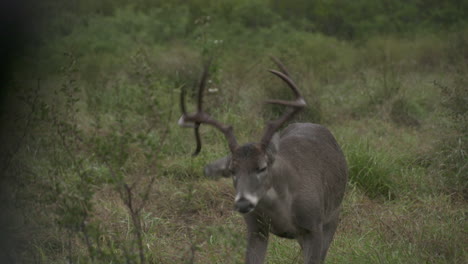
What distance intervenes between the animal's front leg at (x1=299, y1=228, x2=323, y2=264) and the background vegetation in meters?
0.56

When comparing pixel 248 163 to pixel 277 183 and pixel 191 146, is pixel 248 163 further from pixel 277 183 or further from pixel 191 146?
pixel 191 146

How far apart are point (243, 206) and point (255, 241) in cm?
89

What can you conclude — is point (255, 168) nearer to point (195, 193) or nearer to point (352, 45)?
point (195, 193)

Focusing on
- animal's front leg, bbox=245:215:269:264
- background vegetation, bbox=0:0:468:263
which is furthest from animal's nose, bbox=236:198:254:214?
animal's front leg, bbox=245:215:269:264

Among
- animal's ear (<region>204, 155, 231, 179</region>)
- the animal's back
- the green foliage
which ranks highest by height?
animal's ear (<region>204, 155, 231, 179</region>)

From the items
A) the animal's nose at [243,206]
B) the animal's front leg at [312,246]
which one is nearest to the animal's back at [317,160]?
the animal's front leg at [312,246]

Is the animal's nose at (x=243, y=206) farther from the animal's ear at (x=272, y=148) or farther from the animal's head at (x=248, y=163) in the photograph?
the animal's ear at (x=272, y=148)

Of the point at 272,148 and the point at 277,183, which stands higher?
the point at 272,148

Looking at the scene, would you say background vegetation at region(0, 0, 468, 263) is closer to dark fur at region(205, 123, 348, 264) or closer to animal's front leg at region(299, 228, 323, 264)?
dark fur at region(205, 123, 348, 264)

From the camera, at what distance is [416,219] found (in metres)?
6.07

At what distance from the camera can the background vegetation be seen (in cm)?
449

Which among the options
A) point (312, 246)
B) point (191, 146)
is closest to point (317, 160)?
point (312, 246)

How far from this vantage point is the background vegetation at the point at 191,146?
4488 mm

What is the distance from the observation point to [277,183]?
15.2 ft
